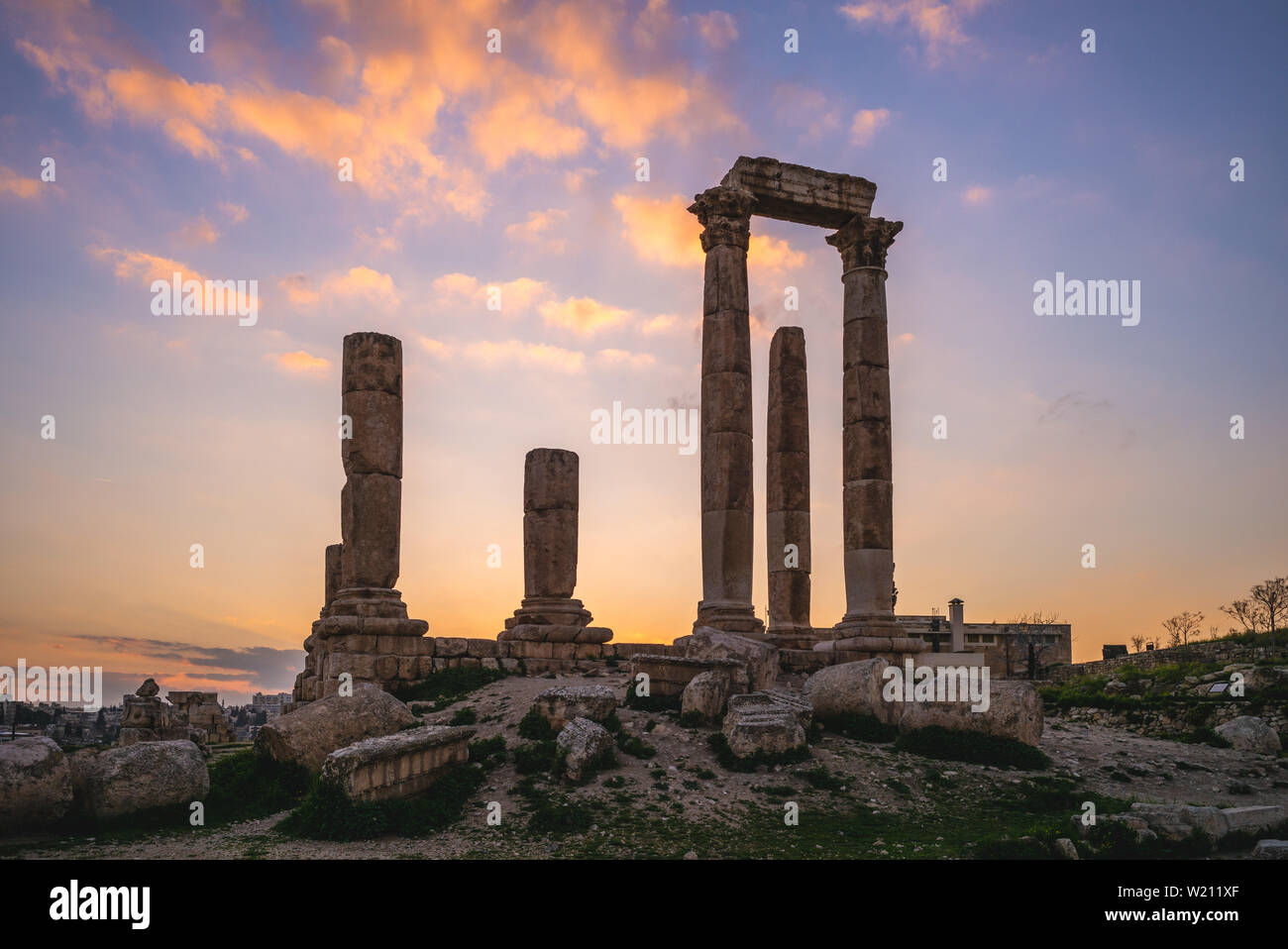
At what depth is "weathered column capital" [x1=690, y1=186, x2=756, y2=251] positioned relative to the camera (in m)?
22.3

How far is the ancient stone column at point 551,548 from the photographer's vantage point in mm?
22312

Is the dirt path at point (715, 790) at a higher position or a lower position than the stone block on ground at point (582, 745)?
lower

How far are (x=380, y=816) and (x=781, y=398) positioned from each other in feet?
53.2

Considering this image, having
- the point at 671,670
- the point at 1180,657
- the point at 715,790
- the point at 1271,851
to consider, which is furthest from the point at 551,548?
the point at 1180,657

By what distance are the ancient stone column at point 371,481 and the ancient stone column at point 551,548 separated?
3.58 metres

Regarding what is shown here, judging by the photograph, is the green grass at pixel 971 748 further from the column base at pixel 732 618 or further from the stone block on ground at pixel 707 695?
the column base at pixel 732 618

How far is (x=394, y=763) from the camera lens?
12141 mm

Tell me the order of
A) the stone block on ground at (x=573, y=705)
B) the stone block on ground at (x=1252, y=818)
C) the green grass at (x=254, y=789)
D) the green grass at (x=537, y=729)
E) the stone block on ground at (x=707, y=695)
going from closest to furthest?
the stone block on ground at (x=1252, y=818), the green grass at (x=254, y=789), the green grass at (x=537, y=729), the stone block on ground at (x=573, y=705), the stone block on ground at (x=707, y=695)

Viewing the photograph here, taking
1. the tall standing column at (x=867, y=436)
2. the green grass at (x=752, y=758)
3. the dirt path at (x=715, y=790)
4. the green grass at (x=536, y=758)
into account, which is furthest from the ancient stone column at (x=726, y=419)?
the green grass at (x=536, y=758)

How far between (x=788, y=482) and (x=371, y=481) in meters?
10.4

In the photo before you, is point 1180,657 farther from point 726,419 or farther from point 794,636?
point 726,419

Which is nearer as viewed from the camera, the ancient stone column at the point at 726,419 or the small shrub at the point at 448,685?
the small shrub at the point at 448,685
